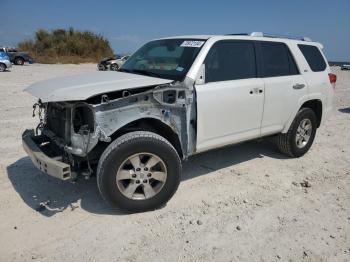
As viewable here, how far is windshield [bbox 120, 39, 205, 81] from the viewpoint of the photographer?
4316 millimetres

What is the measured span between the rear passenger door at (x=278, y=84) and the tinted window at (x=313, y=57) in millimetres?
405

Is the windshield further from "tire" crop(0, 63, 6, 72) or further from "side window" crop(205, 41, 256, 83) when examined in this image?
"tire" crop(0, 63, 6, 72)

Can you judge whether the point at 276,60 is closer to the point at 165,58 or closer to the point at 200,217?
the point at 165,58

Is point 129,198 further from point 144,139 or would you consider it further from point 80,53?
point 80,53

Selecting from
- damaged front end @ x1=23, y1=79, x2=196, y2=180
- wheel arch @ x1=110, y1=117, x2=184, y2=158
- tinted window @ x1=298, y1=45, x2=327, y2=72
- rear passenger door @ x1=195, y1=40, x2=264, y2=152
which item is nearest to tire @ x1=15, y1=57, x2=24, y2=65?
damaged front end @ x1=23, y1=79, x2=196, y2=180

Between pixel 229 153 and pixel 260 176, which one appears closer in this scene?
pixel 260 176

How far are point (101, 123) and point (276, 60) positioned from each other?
2.94 meters

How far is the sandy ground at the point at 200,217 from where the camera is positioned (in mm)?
3246

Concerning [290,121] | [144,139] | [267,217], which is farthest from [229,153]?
[144,139]

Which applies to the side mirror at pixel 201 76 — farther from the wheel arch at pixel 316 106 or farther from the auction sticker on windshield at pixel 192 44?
the wheel arch at pixel 316 106

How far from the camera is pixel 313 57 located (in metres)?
5.88

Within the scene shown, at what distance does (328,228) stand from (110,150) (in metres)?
2.40

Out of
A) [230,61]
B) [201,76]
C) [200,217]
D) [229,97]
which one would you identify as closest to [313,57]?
[230,61]

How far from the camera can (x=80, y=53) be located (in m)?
50.4
